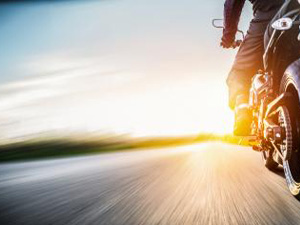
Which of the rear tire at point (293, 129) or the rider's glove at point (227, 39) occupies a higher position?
the rider's glove at point (227, 39)

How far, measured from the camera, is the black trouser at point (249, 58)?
3520 mm

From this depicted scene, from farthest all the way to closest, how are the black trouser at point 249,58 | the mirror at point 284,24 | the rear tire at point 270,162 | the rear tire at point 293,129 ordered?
the rear tire at point 270,162, the black trouser at point 249,58, the rear tire at point 293,129, the mirror at point 284,24

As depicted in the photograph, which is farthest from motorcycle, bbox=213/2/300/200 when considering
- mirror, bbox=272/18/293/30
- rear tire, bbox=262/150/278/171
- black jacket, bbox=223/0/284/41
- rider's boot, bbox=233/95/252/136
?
rear tire, bbox=262/150/278/171

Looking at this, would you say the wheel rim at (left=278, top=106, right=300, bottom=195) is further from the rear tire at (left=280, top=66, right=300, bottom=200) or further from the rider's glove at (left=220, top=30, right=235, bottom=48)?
the rider's glove at (left=220, top=30, right=235, bottom=48)

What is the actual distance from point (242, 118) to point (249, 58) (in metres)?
0.85

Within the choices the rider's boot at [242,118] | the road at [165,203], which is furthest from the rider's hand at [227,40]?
the road at [165,203]

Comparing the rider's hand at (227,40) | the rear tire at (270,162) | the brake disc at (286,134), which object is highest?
the rider's hand at (227,40)

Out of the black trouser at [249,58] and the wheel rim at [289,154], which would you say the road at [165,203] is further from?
the black trouser at [249,58]

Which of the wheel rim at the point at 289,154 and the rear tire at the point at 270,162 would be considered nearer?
the wheel rim at the point at 289,154

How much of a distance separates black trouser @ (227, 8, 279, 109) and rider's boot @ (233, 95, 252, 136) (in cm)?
9

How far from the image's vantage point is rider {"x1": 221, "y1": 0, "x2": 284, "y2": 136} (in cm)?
343

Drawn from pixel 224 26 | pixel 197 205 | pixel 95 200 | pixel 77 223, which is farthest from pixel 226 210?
pixel 224 26

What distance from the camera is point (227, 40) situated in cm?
427

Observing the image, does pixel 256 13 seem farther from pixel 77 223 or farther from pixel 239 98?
pixel 77 223
